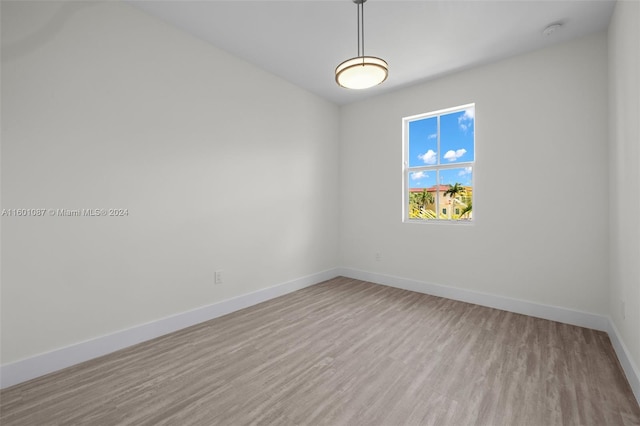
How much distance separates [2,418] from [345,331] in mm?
2353

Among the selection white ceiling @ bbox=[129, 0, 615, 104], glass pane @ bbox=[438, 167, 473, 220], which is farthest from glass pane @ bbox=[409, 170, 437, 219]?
white ceiling @ bbox=[129, 0, 615, 104]

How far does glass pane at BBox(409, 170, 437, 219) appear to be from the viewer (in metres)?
3.80

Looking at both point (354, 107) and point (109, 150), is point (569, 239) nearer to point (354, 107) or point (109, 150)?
point (354, 107)

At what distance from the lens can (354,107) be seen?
4520 mm

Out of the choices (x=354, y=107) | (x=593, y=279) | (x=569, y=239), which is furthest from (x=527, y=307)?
(x=354, y=107)

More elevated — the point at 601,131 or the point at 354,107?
the point at 354,107

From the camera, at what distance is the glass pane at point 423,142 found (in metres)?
3.80

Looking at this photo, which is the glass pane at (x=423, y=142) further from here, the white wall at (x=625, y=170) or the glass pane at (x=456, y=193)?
the white wall at (x=625, y=170)

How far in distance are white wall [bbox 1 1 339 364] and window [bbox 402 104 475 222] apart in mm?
1962

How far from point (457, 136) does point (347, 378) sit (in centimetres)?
323

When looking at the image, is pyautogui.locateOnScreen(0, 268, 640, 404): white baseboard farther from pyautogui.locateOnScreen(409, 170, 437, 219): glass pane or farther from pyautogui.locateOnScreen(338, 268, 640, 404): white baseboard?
pyautogui.locateOnScreen(409, 170, 437, 219): glass pane

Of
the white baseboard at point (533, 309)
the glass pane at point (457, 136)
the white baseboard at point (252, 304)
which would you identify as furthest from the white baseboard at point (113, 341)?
the glass pane at point (457, 136)

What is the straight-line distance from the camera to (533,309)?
2.96m

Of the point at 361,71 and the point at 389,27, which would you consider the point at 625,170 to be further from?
the point at 389,27
